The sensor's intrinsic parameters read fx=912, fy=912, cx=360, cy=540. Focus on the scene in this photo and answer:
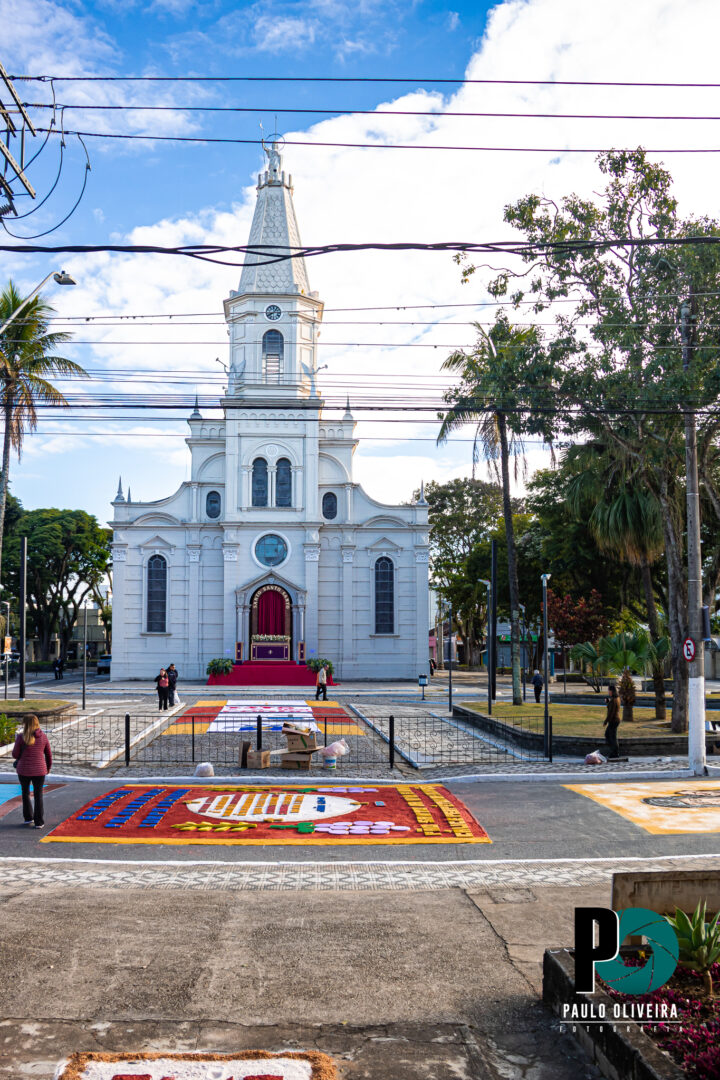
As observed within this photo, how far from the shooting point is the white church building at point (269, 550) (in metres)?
45.9

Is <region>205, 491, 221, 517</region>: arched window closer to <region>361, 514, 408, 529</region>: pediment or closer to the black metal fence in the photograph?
<region>361, 514, 408, 529</region>: pediment

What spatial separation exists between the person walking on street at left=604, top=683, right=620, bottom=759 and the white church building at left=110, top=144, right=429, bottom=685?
2782cm

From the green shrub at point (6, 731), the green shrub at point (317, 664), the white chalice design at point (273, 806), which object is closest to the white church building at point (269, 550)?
the green shrub at point (317, 664)

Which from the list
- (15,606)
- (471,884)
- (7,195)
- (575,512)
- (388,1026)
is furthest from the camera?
(15,606)

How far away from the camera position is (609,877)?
9875 mm

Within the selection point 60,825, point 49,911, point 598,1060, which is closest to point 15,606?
point 60,825

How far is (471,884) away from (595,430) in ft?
50.2

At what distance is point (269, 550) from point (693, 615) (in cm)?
3121

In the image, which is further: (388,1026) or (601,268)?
(601,268)

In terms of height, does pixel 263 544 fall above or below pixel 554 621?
above

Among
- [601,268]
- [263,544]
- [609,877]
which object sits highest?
[601,268]

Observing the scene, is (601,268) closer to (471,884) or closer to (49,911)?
(471,884)

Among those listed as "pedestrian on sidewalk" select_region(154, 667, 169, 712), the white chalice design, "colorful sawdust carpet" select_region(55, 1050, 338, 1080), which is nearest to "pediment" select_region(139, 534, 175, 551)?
"pedestrian on sidewalk" select_region(154, 667, 169, 712)

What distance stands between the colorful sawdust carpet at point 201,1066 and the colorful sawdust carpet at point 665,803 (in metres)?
7.84
